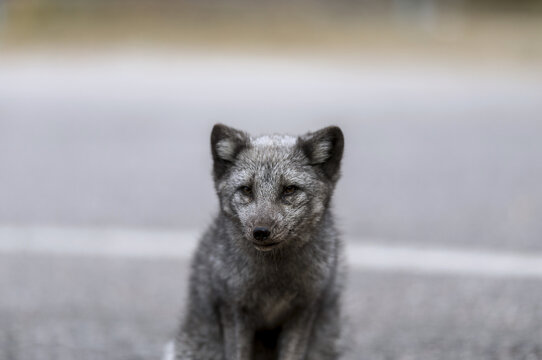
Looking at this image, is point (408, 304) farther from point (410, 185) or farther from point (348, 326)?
point (410, 185)

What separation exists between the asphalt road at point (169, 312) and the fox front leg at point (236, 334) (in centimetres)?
77

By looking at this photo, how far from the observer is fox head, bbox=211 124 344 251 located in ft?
15.9

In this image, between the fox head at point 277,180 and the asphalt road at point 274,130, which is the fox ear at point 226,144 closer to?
the fox head at point 277,180

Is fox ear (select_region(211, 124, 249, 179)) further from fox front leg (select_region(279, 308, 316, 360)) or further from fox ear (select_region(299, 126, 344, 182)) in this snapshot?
fox front leg (select_region(279, 308, 316, 360))

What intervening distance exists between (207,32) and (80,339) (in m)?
20.0

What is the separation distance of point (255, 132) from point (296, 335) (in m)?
8.58

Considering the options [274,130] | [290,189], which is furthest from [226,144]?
[274,130]

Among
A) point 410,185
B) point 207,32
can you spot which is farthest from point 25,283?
point 207,32

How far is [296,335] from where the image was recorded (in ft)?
16.6

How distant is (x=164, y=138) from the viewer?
14.1 meters

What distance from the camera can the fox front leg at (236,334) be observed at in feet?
16.5

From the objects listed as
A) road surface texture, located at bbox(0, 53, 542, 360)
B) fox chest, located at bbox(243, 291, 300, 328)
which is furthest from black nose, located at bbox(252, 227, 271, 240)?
road surface texture, located at bbox(0, 53, 542, 360)

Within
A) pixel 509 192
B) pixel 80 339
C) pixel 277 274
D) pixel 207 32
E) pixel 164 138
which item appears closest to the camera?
pixel 277 274

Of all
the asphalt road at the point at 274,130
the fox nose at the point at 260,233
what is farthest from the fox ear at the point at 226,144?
the asphalt road at the point at 274,130
